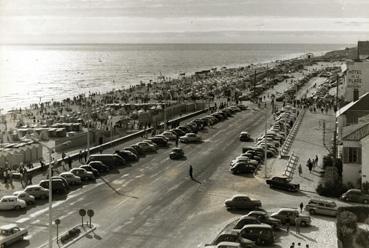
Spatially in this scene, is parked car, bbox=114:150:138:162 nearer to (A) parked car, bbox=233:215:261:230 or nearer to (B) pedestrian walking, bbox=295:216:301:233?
(A) parked car, bbox=233:215:261:230

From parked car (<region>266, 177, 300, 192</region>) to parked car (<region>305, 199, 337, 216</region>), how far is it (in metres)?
4.23

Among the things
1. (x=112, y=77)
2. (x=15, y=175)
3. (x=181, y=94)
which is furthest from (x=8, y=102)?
(x=15, y=175)

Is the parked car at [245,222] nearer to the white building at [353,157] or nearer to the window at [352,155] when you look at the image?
the white building at [353,157]

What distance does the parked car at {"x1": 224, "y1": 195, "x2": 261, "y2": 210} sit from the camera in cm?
2783

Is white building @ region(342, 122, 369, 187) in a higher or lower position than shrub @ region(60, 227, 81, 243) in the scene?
higher

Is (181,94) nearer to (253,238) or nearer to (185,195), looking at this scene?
(185,195)

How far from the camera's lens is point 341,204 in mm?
29109

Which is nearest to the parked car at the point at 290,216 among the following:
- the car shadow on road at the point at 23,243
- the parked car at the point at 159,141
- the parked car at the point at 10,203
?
the car shadow on road at the point at 23,243

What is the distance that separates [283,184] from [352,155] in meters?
4.46

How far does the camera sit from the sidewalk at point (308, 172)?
23297 millimetres

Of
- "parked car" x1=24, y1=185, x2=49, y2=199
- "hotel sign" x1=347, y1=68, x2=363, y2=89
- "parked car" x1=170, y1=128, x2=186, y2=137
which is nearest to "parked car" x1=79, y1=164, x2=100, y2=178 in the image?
"parked car" x1=24, y1=185, x2=49, y2=199

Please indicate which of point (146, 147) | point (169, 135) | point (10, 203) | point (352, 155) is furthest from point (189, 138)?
point (10, 203)

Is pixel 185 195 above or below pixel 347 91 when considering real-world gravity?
below

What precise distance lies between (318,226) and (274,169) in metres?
12.2
